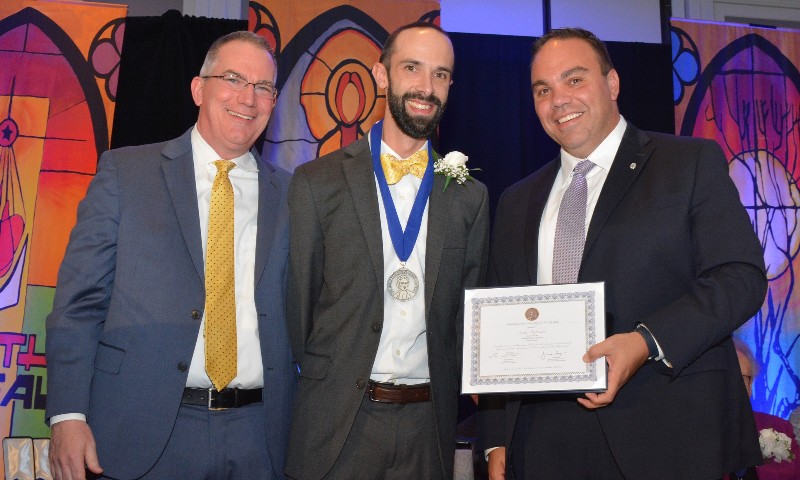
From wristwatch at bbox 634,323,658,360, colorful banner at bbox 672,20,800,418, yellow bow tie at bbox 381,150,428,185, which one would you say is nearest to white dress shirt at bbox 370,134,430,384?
yellow bow tie at bbox 381,150,428,185

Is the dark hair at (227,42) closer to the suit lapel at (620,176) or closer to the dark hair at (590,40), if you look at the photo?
the dark hair at (590,40)

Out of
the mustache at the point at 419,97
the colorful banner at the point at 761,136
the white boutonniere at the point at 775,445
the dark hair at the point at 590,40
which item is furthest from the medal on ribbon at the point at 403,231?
the colorful banner at the point at 761,136

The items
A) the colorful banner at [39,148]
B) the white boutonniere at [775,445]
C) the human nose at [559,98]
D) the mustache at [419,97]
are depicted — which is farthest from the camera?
the colorful banner at [39,148]

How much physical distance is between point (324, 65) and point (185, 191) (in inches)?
122

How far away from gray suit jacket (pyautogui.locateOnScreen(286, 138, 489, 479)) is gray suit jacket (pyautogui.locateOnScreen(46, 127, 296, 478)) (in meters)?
0.10

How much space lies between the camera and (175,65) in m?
5.73

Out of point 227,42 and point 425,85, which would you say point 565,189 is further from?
point 227,42

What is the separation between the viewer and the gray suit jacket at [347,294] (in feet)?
9.10

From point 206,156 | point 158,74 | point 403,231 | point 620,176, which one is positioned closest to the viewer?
point 620,176

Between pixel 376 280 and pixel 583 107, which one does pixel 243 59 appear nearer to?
pixel 376 280

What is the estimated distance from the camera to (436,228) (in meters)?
2.99

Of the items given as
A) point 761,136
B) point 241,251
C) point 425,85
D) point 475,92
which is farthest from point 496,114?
point 241,251

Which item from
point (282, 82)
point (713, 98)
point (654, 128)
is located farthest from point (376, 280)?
point (713, 98)

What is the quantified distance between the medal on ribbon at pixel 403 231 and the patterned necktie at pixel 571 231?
52 centimetres
